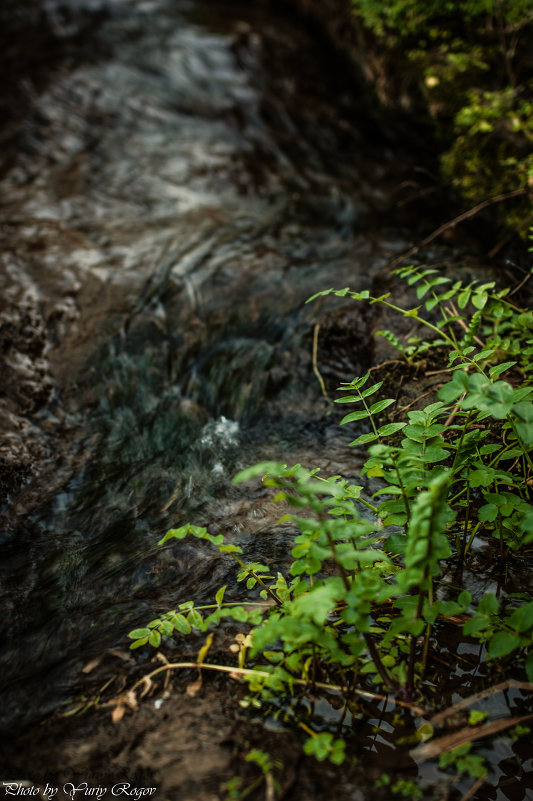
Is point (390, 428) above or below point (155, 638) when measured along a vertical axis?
above

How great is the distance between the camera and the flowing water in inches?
107

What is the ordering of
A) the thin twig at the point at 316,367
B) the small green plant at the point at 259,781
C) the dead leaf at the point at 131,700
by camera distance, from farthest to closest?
the thin twig at the point at 316,367
the dead leaf at the point at 131,700
the small green plant at the point at 259,781

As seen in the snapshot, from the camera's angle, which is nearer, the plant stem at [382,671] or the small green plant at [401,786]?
the small green plant at [401,786]

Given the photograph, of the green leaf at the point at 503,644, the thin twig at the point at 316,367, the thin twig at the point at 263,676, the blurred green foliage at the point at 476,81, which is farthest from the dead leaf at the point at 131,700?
the blurred green foliage at the point at 476,81

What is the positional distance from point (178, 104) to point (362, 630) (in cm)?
759

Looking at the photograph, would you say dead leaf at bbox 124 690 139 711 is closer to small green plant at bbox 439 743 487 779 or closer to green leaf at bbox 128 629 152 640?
green leaf at bbox 128 629 152 640

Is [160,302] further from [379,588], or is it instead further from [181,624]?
[379,588]

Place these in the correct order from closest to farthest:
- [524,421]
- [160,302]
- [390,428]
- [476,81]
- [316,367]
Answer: [524,421] < [390,428] < [316,367] < [160,302] < [476,81]

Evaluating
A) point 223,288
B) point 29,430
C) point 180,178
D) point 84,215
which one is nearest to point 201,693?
point 29,430

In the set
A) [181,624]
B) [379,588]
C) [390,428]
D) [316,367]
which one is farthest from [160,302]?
[379,588]

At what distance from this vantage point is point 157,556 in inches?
106

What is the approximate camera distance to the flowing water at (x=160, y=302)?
8.90ft

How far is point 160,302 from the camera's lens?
446cm

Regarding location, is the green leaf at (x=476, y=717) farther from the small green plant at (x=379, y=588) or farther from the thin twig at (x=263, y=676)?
the thin twig at (x=263, y=676)
